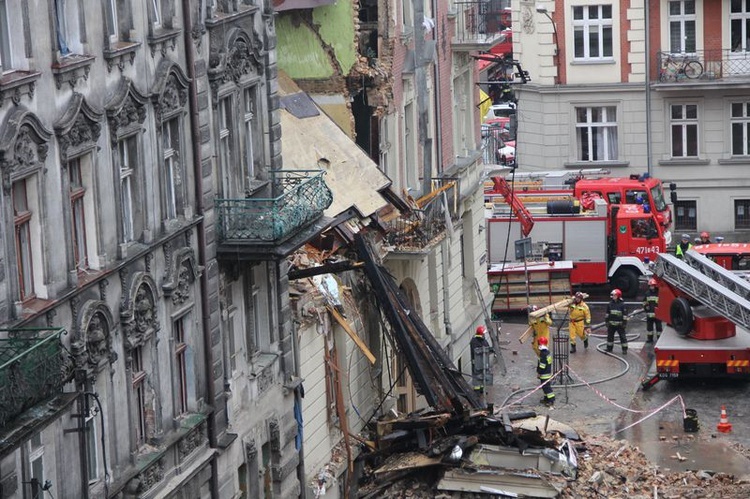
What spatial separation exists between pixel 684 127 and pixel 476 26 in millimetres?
13729

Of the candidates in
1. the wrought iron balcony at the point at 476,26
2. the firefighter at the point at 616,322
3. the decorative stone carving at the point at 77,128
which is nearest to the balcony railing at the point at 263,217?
the decorative stone carving at the point at 77,128

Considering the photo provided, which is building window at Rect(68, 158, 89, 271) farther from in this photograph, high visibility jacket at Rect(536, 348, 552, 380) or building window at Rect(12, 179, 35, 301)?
high visibility jacket at Rect(536, 348, 552, 380)

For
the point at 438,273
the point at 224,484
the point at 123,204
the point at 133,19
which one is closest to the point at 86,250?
the point at 123,204

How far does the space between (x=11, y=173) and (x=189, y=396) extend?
595 cm

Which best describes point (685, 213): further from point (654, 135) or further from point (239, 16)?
point (239, 16)

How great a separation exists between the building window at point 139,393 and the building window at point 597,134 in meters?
34.6

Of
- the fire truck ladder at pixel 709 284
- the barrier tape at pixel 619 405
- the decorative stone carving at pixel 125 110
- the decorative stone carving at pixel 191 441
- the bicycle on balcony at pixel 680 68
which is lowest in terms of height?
the barrier tape at pixel 619 405

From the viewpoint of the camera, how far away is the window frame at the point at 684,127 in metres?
51.9

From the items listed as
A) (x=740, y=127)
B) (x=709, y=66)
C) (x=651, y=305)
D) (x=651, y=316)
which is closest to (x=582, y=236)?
(x=651, y=305)

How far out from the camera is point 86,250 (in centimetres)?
1788

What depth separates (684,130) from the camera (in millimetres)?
52031

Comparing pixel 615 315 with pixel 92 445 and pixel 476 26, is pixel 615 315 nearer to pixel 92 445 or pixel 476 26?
pixel 476 26

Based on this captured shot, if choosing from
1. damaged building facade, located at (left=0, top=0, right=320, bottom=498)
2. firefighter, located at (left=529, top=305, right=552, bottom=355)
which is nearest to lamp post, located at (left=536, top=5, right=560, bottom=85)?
firefighter, located at (left=529, top=305, right=552, bottom=355)

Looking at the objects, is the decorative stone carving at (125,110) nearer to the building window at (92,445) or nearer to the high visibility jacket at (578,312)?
the building window at (92,445)
